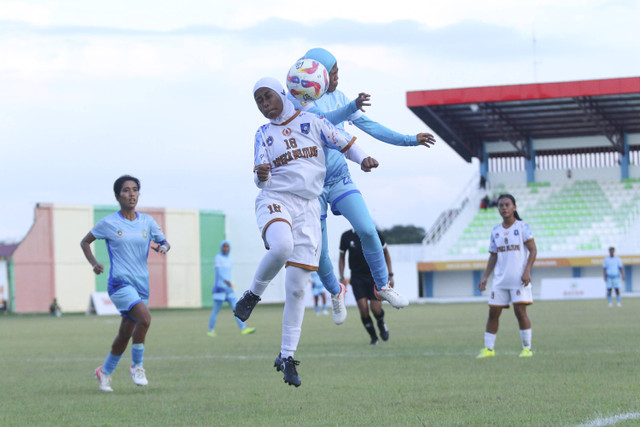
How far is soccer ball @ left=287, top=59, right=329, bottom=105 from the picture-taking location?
24.5ft

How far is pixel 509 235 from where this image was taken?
15008 mm

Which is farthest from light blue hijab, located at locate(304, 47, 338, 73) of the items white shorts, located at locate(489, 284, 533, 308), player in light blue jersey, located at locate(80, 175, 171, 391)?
white shorts, located at locate(489, 284, 533, 308)

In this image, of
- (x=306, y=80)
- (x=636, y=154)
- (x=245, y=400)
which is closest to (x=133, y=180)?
(x=245, y=400)

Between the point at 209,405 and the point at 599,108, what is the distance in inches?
1801

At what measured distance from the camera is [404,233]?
116562 mm

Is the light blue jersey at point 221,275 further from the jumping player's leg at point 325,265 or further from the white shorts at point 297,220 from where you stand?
the white shorts at point 297,220

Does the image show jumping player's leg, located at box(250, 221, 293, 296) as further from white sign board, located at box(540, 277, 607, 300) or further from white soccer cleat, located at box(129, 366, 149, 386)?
white sign board, located at box(540, 277, 607, 300)

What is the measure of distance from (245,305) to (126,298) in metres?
4.56

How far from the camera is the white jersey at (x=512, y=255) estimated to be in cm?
1491

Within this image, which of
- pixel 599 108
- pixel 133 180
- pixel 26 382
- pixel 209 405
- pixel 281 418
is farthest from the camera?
pixel 599 108

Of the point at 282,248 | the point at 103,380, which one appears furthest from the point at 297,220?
the point at 103,380

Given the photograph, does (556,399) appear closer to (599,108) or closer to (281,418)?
(281,418)

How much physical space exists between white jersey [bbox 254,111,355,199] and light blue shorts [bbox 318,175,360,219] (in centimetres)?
45

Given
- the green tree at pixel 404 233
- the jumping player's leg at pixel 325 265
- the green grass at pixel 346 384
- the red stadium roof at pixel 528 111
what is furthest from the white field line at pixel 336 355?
the green tree at pixel 404 233
